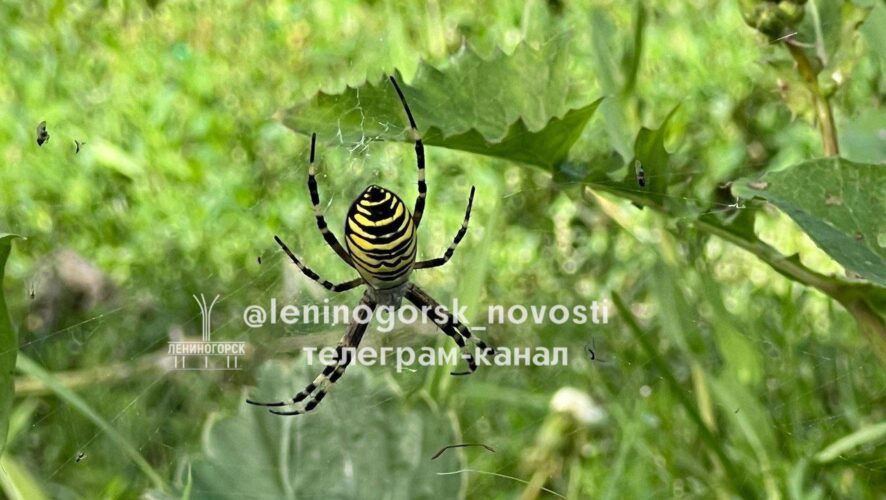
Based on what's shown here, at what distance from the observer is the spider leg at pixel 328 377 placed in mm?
580

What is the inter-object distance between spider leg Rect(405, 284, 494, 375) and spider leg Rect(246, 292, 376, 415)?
0.11 feet

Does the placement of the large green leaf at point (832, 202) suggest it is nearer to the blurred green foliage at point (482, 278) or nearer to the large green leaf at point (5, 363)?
the blurred green foliage at point (482, 278)

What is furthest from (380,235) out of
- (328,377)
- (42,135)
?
(42,135)

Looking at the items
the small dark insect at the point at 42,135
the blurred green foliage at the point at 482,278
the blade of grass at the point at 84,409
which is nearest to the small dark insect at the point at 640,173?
the blurred green foliage at the point at 482,278

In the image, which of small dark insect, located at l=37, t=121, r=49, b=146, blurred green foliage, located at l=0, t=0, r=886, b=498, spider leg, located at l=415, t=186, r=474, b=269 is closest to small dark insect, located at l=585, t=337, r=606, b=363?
blurred green foliage, located at l=0, t=0, r=886, b=498

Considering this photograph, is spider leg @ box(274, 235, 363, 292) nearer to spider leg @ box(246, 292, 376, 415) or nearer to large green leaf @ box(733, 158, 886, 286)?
spider leg @ box(246, 292, 376, 415)

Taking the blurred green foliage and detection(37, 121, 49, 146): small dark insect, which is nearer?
the blurred green foliage

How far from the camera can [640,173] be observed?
529 mm

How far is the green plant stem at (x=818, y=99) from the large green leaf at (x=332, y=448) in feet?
0.93

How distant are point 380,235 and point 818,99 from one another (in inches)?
10.3

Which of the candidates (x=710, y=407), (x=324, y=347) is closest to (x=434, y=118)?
(x=324, y=347)

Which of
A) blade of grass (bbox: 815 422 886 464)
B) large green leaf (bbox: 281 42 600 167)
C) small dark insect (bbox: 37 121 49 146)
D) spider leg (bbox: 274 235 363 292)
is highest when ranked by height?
small dark insect (bbox: 37 121 49 146)

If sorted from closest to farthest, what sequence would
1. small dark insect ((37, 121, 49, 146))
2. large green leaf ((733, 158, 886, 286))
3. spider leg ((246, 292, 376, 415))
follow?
large green leaf ((733, 158, 886, 286)) < spider leg ((246, 292, 376, 415)) < small dark insect ((37, 121, 49, 146))

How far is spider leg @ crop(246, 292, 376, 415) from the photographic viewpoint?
580 mm
